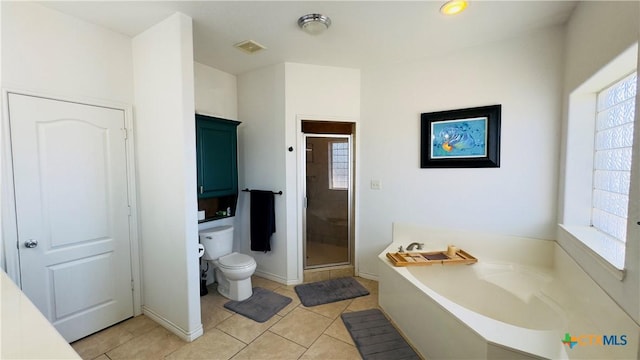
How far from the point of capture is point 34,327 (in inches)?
36.8

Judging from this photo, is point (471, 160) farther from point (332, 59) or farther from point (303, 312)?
point (303, 312)

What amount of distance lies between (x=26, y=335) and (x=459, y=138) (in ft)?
9.91

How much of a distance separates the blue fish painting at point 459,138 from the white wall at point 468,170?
0.50 ft

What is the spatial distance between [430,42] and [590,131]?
141 centimetres

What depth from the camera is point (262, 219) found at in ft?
10.1

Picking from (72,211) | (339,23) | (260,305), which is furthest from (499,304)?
(72,211)

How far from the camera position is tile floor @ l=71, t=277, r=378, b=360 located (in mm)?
1954

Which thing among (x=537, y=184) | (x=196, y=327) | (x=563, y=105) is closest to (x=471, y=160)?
(x=537, y=184)

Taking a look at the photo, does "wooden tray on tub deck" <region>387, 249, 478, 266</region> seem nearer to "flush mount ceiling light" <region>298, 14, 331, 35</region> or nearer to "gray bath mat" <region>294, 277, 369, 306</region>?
"gray bath mat" <region>294, 277, 369, 306</region>

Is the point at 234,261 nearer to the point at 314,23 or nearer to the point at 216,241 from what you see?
the point at 216,241

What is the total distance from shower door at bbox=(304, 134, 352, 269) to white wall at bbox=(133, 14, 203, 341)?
4.60 ft

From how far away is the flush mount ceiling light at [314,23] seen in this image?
78.9 inches

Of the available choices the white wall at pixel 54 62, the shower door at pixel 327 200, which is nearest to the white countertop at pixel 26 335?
the white wall at pixel 54 62
